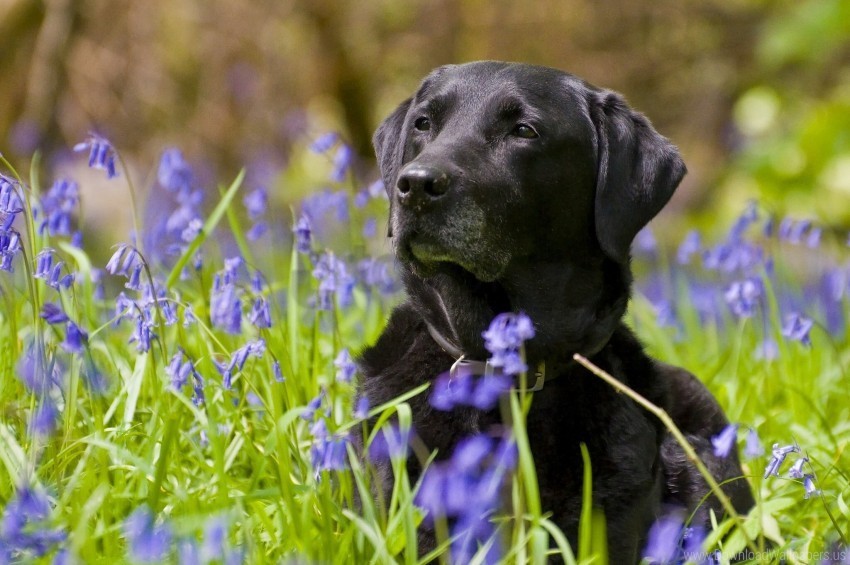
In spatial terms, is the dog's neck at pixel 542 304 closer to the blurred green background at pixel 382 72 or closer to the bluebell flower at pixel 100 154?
the bluebell flower at pixel 100 154

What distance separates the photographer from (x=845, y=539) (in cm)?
254

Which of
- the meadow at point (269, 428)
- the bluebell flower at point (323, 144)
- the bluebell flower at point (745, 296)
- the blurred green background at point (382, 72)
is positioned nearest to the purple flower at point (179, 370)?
the meadow at point (269, 428)

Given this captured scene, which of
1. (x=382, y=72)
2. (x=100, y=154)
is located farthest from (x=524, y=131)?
(x=382, y=72)

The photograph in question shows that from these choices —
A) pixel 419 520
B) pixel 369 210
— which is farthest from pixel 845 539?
pixel 369 210

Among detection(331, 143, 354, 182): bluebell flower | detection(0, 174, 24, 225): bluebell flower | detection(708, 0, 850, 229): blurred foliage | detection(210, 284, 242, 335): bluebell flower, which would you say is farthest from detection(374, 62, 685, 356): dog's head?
detection(708, 0, 850, 229): blurred foliage

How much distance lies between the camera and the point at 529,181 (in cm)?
278

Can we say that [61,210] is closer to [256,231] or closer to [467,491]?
[256,231]

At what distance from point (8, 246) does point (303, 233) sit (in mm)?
Answer: 983

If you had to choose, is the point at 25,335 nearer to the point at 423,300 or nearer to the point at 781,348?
the point at 423,300

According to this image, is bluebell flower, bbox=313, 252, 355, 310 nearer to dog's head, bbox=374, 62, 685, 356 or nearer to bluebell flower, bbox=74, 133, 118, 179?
dog's head, bbox=374, 62, 685, 356

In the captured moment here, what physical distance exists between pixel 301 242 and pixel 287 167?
235 inches

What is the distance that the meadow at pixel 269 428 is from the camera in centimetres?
A: 208

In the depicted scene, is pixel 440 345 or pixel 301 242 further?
pixel 301 242

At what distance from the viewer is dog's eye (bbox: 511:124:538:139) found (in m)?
2.81
